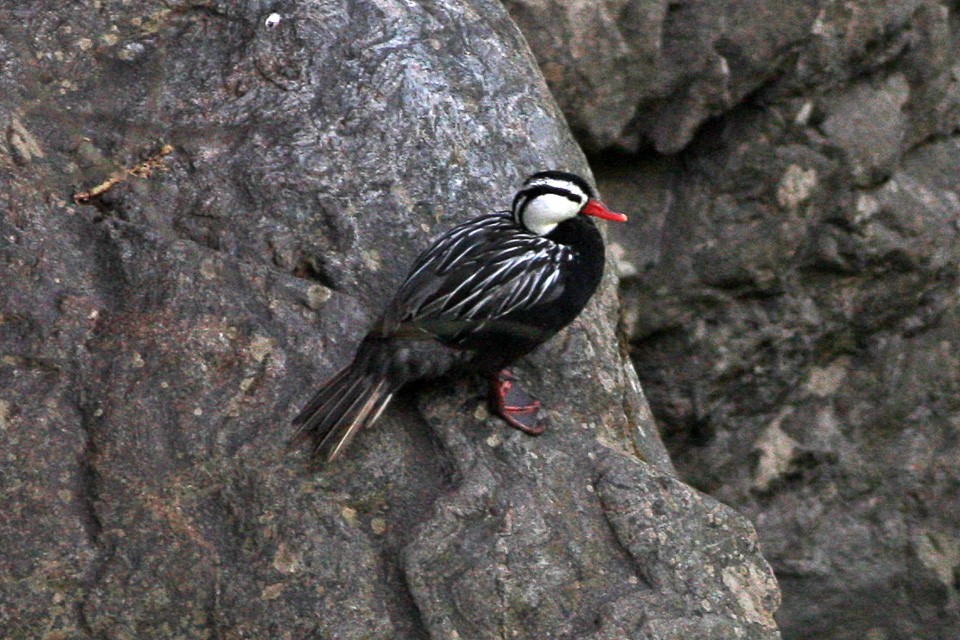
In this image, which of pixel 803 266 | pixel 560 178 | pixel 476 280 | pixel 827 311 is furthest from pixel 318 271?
pixel 827 311

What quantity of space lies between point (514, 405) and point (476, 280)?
390mm

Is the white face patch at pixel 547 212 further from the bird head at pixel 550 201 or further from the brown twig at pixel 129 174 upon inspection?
the brown twig at pixel 129 174

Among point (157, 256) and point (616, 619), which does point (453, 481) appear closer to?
point (616, 619)

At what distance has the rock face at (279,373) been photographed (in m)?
3.66

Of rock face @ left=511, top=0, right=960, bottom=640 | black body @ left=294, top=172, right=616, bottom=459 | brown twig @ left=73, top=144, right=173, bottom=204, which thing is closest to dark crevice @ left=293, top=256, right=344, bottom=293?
black body @ left=294, top=172, right=616, bottom=459

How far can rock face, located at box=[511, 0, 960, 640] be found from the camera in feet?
18.7

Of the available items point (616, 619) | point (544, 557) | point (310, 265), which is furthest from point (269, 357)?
point (616, 619)

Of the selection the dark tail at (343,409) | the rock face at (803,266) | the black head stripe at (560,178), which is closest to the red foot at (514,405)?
the dark tail at (343,409)

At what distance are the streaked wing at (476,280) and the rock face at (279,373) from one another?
27cm

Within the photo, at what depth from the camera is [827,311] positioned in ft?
20.0

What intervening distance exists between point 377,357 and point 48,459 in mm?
912

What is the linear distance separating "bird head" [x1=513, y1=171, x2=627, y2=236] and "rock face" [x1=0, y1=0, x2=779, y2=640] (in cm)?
37

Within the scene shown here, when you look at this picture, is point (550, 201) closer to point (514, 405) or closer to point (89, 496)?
point (514, 405)

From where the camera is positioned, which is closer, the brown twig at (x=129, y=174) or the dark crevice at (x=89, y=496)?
the dark crevice at (x=89, y=496)
